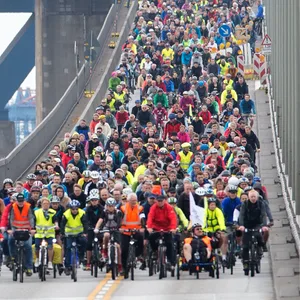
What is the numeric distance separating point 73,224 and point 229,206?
113 inches

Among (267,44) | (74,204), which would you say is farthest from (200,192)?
(267,44)

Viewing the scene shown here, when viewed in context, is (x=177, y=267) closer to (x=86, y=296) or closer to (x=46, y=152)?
(x=86, y=296)

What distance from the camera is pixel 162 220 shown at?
2662cm

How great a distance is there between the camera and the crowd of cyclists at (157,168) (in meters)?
26.8

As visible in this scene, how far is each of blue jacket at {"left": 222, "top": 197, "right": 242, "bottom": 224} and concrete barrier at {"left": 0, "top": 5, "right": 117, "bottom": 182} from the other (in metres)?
12.0

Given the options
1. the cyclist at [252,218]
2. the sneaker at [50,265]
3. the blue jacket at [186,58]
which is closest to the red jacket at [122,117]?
the blue jacket at [186,58]

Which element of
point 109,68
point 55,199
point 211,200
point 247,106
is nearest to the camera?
point 211,200

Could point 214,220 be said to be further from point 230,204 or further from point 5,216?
point 5,216

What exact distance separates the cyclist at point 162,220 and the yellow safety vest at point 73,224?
126cm

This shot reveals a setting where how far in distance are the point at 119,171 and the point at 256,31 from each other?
3028cm

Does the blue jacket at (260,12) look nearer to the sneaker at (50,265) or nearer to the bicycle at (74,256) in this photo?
the sneaker at (50,265)

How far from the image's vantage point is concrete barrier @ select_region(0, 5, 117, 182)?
132ft

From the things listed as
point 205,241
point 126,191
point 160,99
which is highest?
point 160,99

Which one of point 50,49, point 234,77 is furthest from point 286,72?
point 50,49
